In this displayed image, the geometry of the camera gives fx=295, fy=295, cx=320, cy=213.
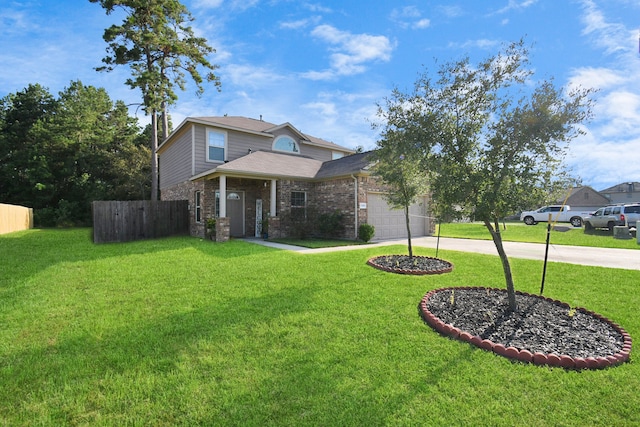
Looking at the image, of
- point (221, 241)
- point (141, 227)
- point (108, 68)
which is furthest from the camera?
point (108, 68)

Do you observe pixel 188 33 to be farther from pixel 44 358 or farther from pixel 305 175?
pixel 44 358

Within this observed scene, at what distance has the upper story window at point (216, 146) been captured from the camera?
14.2 m

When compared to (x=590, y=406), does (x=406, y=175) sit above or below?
above

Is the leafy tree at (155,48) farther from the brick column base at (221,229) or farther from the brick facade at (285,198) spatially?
the brick column base at (221,229)

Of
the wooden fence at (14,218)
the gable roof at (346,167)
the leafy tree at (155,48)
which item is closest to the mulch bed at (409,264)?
the gable roof at (346,167)

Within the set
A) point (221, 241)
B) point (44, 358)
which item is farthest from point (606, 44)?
point (221, 241)

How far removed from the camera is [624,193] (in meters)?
44.2

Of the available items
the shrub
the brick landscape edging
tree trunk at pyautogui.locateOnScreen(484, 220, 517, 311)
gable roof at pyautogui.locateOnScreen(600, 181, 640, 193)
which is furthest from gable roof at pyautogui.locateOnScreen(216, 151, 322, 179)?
gable roof at pyautogui.locateOnScreen(600, 181, 640, 193)

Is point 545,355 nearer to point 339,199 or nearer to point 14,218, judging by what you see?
point 339,199

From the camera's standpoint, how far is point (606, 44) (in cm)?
534

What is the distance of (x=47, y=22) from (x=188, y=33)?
11.7 meters

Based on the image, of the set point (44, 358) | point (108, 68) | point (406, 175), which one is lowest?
point (44, 358)

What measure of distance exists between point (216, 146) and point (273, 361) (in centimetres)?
1323

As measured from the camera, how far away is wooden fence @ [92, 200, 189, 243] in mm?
12430
